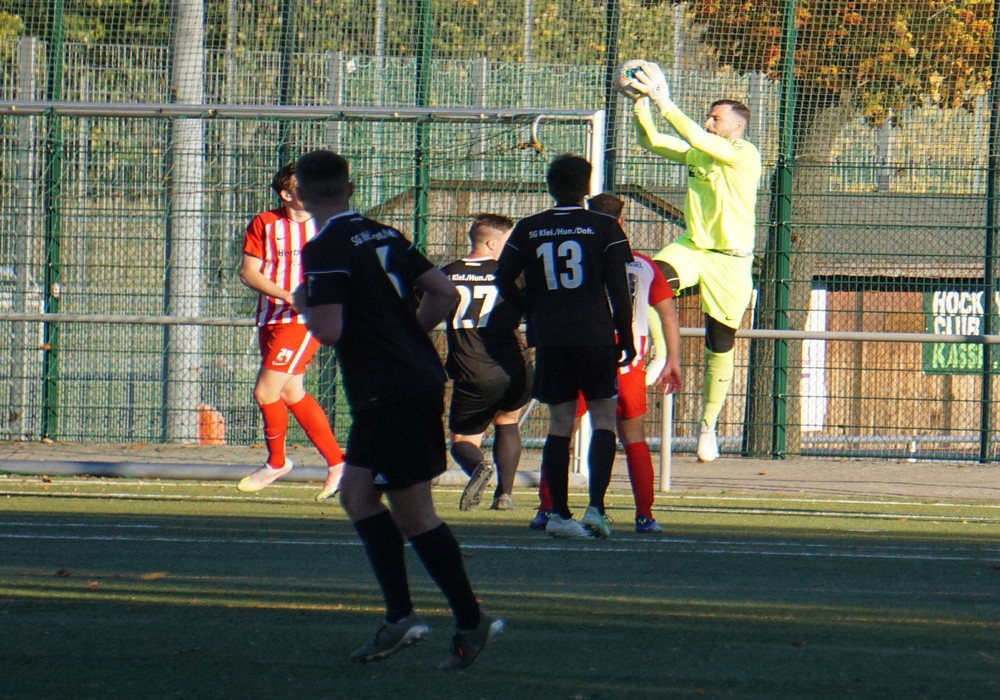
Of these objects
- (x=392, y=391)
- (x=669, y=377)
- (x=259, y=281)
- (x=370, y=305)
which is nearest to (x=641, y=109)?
(x=669, y=377)

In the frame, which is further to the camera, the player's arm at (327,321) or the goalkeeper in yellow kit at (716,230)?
the goalkeeper in yellow kit at (716,230)

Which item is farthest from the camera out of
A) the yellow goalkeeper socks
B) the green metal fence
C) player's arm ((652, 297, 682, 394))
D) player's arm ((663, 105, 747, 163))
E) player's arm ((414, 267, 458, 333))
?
Result: the green metal fence

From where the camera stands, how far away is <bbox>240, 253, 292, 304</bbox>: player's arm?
836 cm

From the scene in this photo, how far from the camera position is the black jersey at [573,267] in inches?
252

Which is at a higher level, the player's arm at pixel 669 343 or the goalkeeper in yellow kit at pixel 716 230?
the goalkeeper in yellow kit at pixel 716 230

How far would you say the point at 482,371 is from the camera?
317 inches

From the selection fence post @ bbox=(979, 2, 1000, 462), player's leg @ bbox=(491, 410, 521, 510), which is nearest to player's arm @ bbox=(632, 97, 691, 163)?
player's leg @ bbox=(491, 410, 521, 510)

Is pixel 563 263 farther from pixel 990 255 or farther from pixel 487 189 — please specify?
pixel 990 255

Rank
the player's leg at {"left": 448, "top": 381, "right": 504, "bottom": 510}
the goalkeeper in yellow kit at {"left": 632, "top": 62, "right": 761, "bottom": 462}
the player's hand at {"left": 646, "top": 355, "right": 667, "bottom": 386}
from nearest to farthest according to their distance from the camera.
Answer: the player's hand at {"left": 646, "top": 355, "right": 667, "bottom": 386} < the player's leg at {"left": 448, "top": 381, "right": 504, "bottom": 510} < the goalkeeper in yellow kit at {"left": 632, "top": 62, "right": 761, "bottom": 462}

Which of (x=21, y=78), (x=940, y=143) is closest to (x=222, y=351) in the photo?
(x=21, y=78)

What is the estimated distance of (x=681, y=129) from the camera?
305 inches

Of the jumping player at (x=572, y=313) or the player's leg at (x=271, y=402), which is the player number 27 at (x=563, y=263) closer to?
the jumping player at (x=572, y=313)

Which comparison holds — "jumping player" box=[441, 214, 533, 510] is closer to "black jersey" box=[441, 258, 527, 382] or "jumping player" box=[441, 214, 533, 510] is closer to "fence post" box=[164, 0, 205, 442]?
"black jersey" box=[441, 258, 527, 382]

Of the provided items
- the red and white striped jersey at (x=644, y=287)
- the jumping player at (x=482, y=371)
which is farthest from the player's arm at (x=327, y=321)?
the jumping player at (x=482, y=371)
